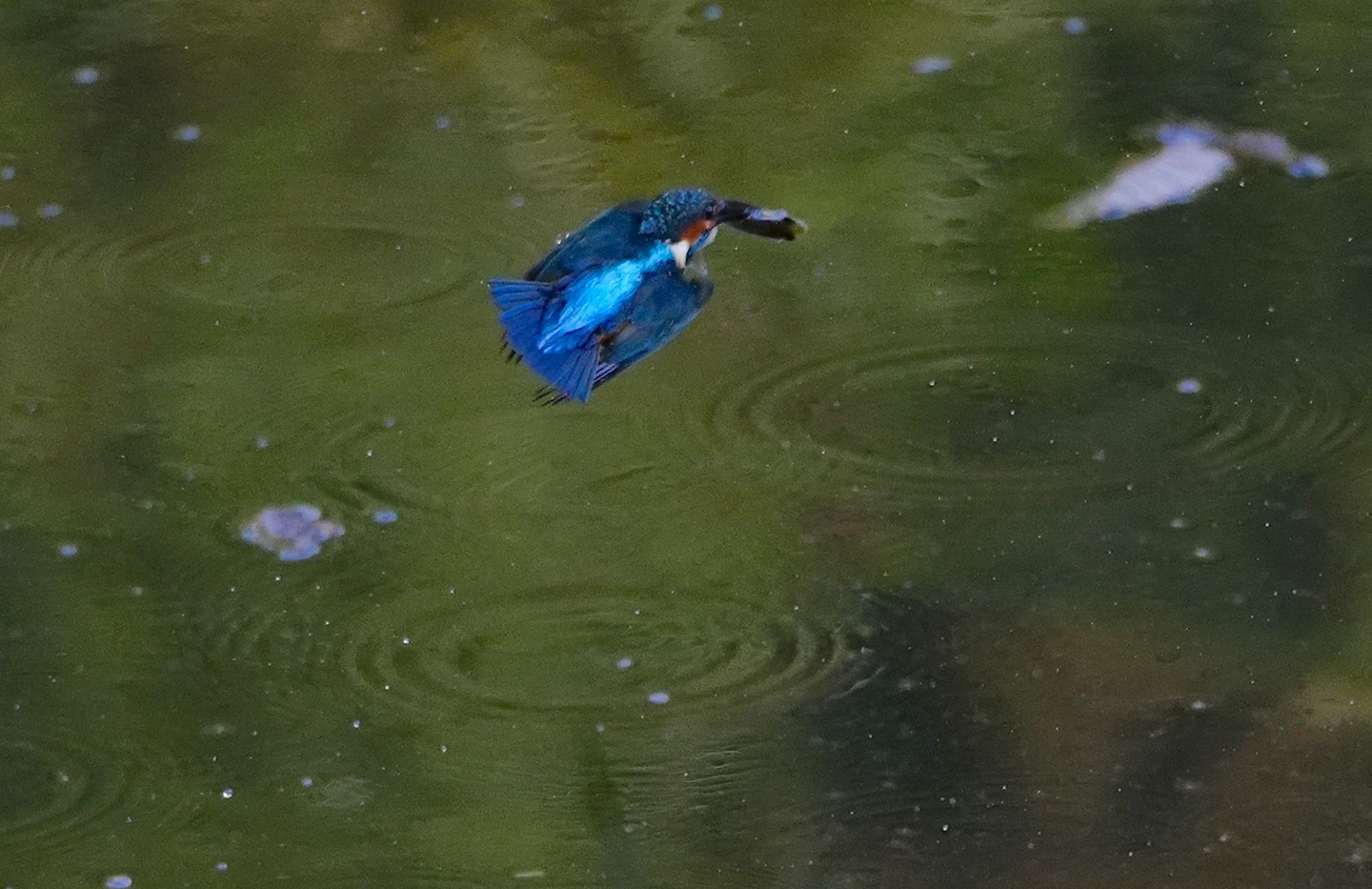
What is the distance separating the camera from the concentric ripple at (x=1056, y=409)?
1.70 m

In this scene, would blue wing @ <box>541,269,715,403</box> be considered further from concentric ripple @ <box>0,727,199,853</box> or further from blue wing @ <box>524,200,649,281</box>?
concentric ripple @ <box>0,727,199,853</box>

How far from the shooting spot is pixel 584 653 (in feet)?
5.33

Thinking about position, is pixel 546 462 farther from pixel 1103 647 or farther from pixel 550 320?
pixel 1103 647

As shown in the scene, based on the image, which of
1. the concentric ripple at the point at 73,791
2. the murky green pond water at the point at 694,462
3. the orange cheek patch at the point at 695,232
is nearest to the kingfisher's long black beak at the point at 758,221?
the orange cheek patch at the point at 695,232

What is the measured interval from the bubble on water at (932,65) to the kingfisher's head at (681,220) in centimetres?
57

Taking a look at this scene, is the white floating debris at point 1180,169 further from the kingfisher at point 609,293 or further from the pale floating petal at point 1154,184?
the kingfisher at point 609,293

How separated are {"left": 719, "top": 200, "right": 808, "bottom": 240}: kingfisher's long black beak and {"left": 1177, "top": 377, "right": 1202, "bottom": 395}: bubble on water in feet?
1.27

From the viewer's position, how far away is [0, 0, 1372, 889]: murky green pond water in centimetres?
156

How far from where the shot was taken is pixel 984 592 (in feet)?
5.43

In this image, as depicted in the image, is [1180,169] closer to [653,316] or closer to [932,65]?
[932,65]

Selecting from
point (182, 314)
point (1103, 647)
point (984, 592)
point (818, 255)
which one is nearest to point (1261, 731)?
point (1103, 647)

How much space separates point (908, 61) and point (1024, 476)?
18.6 inches

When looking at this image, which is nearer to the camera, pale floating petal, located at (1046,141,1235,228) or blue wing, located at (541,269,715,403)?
blue wing, located at (541,269,715,403)

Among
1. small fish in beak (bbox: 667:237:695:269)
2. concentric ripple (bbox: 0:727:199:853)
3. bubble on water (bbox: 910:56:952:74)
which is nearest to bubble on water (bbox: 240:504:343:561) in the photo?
concentric ripple (bbox: 0:727:199:853)
